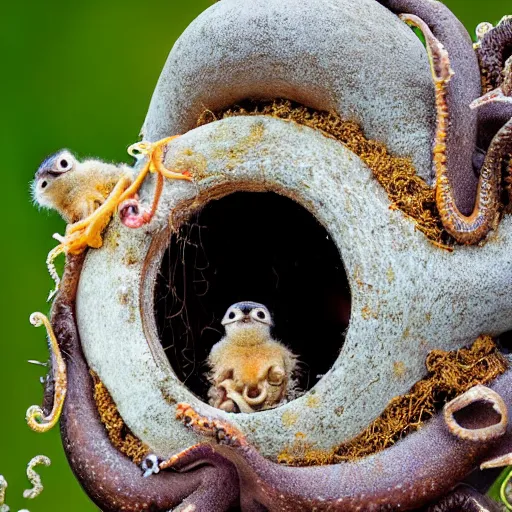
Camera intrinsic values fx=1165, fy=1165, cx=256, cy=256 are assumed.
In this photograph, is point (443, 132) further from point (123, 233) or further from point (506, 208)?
point (123, 233)

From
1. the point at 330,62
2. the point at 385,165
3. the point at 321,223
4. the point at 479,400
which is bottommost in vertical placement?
the point at 479,400

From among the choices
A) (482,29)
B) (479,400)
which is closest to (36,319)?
(479,400)

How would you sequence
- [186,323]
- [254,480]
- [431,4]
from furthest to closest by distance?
[186,323], [431,4], [254,480]

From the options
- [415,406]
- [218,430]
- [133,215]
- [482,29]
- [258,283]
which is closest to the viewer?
[218,430]

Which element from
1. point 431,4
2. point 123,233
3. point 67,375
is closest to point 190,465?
point 67,375

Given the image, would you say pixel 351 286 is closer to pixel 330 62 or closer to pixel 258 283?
pixel 330 62

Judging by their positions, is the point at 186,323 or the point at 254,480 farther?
the point at 186,323

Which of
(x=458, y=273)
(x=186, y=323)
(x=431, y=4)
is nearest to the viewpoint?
(x=458, y=273)
